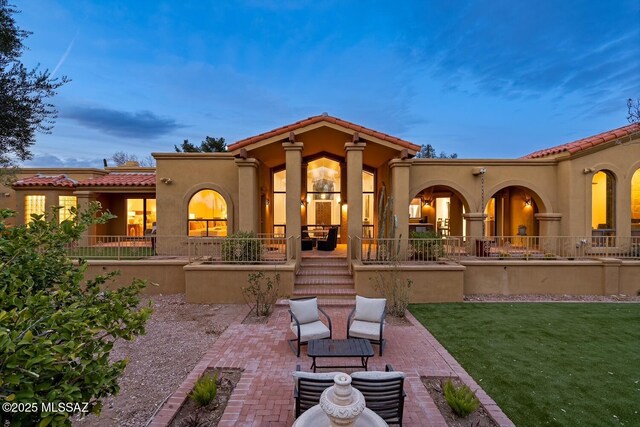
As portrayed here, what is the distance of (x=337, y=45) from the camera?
46.4m

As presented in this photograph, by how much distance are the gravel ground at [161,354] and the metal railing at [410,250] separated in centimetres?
464

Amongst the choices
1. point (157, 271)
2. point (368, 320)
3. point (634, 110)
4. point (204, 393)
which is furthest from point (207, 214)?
point (634, 110)

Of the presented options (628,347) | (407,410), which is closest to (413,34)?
(628,347)

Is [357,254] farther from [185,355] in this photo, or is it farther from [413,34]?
[413,34]

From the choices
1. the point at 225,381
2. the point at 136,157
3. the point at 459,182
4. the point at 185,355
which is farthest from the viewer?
the point at 136,157

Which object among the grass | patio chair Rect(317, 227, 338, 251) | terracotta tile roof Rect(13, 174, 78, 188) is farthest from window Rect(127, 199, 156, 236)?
the grass

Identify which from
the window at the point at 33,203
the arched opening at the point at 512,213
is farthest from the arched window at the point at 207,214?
the arched opening at the point at 512,213

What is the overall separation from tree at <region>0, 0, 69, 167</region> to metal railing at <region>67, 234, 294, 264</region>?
397 cm

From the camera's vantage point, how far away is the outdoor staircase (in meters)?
10.1

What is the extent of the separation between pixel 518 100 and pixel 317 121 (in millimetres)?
72859

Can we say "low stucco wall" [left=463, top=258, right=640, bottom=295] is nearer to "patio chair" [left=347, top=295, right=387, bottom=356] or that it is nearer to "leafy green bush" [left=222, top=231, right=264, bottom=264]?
"patio chair" [left=347, top=295, right=387, bottom=356]

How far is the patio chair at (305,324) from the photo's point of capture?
260 inches

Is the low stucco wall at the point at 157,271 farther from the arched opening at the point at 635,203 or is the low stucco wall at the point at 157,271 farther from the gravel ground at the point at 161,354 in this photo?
the arched opening at the point at 635,203

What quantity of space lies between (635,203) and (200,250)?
19.5 m
